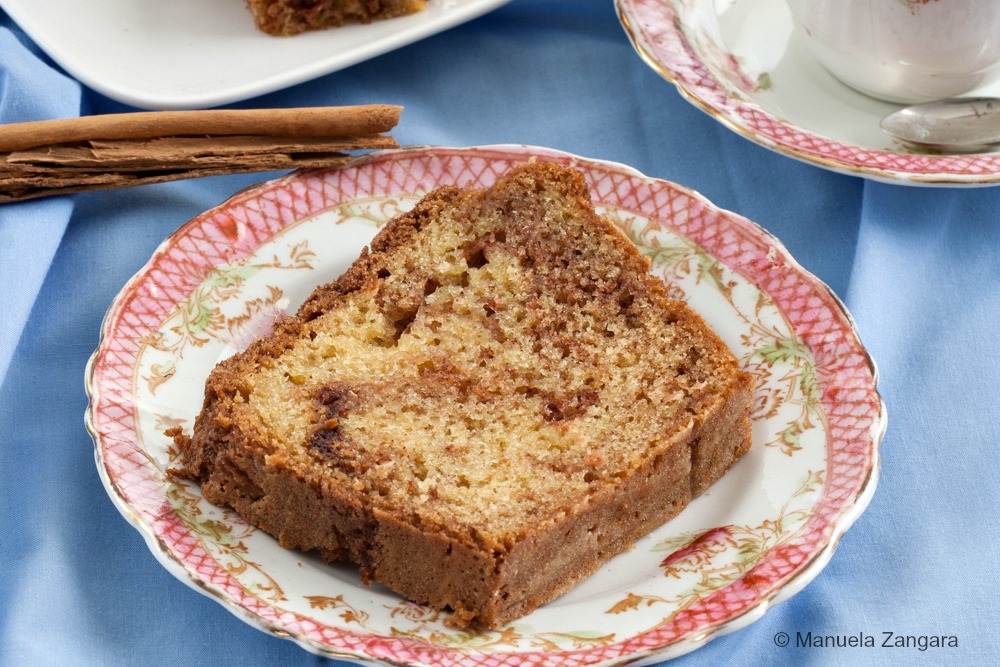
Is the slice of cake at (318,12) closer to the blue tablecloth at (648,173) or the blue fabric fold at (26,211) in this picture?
the blue tablecloth at (648,173)

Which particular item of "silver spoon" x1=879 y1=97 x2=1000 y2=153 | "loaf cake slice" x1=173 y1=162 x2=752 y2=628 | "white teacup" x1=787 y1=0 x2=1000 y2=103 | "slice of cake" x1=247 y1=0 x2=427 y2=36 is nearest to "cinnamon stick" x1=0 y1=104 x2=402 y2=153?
"loaf cake slice" x1=173 y1=162 x2=752 y2=628

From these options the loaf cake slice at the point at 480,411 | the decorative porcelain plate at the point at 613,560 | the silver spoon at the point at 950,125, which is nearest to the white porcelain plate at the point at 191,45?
the decorative porcelain plate at the point at 613,560

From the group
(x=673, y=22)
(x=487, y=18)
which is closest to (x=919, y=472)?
(x=673, y=22)

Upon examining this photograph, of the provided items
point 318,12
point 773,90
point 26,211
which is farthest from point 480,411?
point 318,12

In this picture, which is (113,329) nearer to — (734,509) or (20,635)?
(20,635)

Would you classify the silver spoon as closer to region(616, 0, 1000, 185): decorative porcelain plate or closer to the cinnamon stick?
region(616, 0, 1000, 185): decorative porcelain plate

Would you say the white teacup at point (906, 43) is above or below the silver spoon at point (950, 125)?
above

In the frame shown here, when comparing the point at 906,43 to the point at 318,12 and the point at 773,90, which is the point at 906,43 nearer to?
the point at 773,90
